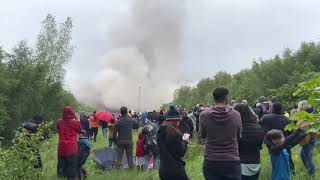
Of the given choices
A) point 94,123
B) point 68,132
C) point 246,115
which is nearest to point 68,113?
point 68,132

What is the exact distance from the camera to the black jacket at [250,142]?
7.78m

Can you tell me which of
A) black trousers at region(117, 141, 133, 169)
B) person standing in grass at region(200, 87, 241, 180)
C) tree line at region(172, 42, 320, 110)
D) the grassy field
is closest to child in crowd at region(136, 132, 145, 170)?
black trousers at region(117, 141, 133, 169)

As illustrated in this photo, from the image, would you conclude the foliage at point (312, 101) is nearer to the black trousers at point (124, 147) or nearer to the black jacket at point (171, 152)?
the black jacket at point (171, 152)

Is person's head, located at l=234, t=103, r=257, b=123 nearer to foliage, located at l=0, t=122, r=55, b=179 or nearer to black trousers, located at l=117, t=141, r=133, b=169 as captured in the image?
foliage, located at l=0, t=122, r=55, b=179

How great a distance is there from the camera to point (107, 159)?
594 inches

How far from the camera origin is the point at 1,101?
3225 cm

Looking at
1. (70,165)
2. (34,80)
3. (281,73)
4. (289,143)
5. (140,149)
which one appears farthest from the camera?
(281,73)

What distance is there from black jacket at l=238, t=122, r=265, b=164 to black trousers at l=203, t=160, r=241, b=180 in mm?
1124

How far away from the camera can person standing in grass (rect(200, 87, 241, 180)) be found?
6.60 meters

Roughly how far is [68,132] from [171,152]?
4.22 meters

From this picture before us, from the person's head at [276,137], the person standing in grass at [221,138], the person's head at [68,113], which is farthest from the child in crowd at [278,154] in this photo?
the person's head at [68,113]

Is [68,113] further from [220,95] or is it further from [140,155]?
[220,95]

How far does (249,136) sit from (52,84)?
138ft

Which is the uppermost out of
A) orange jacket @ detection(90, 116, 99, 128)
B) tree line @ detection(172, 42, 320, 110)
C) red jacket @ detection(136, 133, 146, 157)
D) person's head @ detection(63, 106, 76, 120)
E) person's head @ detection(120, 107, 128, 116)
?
tree line @ detection(172, 42, 320, 110)
